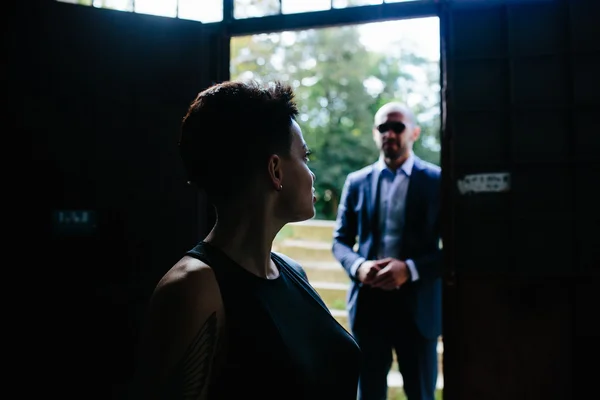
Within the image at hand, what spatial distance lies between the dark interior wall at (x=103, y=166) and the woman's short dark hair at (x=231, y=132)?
5.69 ft

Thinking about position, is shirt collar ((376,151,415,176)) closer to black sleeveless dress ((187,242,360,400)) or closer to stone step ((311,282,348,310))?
black sleeveless dress ((187,242,360,400))

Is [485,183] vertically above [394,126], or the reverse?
[394,126]

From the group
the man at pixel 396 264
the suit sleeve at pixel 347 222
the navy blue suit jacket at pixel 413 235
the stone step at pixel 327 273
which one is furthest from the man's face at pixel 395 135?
the stone step at pixel 327 273

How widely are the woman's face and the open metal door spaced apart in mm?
1551

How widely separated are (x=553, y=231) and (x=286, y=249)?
5540 mm

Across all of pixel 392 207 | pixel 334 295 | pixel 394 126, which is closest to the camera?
pixel 392 207

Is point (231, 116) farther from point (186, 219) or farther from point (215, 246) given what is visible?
point (186, 219)

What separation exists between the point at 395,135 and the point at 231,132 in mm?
2275

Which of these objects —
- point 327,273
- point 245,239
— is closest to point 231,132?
point 245,239

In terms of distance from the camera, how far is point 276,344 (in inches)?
40.5

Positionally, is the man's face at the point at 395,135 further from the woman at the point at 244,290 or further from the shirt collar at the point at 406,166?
the woman at the point at 244,290

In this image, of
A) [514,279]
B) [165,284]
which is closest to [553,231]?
[514,279]

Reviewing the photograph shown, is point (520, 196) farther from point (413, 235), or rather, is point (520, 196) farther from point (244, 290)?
point (244, 290)

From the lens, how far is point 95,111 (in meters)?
2.68
